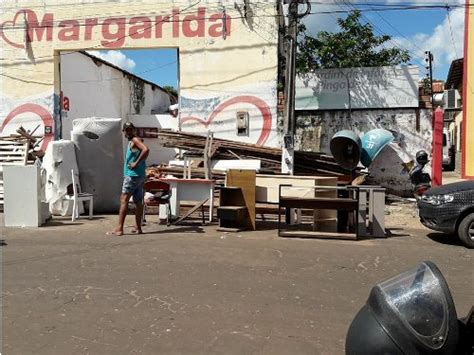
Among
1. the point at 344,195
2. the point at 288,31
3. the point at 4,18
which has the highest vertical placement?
the point at 4,18

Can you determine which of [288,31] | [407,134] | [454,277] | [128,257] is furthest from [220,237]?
[407,134]

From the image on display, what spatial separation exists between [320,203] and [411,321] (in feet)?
23.2

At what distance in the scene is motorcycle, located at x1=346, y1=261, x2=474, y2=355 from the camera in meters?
2.33

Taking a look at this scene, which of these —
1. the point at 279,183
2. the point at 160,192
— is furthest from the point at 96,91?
the point at 279,183

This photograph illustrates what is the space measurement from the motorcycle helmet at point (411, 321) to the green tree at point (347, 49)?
14153mm

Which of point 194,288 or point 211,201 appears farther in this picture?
point 211,201

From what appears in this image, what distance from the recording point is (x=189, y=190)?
1078cm

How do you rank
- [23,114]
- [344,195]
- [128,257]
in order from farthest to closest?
[23,114] < [344,195] < [128,257]

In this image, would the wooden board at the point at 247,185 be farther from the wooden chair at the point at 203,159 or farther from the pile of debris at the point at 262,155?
the pile of debris at the point at 262,155

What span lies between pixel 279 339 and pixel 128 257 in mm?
3569

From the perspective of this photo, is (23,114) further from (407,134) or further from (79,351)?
(79,351)

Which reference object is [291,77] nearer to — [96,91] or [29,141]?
[29,141]

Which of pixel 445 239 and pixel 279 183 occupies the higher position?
pixel 279 183

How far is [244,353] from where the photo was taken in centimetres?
415
